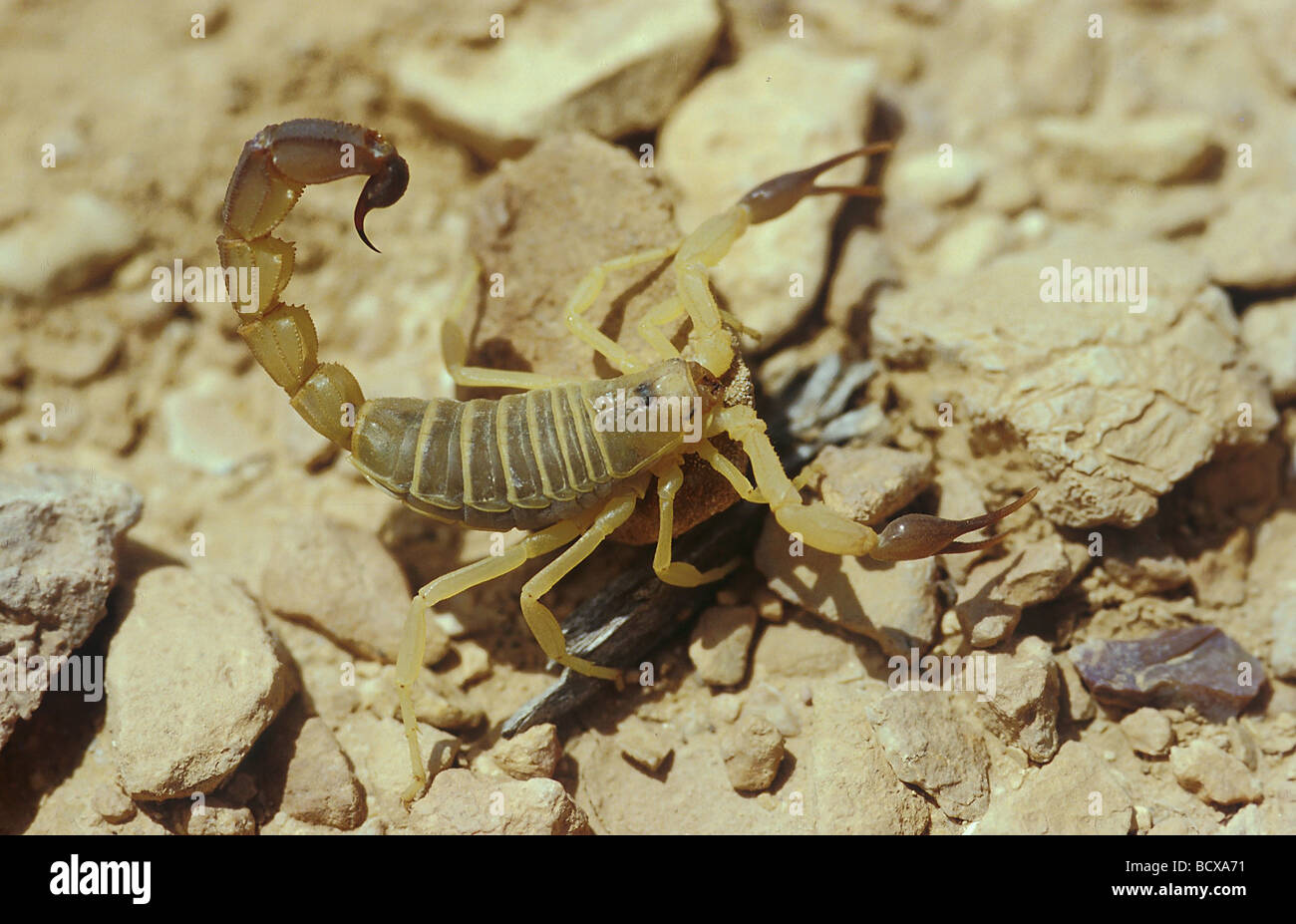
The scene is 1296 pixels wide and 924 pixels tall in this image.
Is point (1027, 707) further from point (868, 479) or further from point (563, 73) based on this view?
point (563, 73)

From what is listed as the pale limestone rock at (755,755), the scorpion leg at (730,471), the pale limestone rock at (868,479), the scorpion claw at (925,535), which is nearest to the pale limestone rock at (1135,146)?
the pale limestone rock at (868,479)

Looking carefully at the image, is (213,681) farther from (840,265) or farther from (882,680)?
(840,265)

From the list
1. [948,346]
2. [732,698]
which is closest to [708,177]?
[948,346]

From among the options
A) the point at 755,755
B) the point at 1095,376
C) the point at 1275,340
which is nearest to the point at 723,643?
the point at 755,755

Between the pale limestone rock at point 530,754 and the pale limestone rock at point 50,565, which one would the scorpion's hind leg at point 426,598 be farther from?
the pale limestone rock at point 50,565

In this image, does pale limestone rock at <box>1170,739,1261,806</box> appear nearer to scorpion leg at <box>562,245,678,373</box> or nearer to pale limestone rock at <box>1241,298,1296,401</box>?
pale limestone rock at <box>1241,298,1296,401</box>

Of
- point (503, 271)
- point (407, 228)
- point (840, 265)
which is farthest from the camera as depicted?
point (407, 228)

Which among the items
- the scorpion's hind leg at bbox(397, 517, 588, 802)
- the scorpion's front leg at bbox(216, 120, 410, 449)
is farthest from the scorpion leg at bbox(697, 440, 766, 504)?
the scorpion's front leg at bbox(216, 120, 410, 449)

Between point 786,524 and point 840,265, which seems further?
point 840,265
